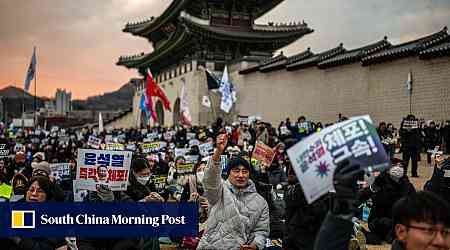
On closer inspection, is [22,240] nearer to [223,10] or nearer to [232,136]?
[232,136]

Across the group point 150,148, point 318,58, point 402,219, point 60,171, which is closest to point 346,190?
point 402,219

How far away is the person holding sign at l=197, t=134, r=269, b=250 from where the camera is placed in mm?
4207

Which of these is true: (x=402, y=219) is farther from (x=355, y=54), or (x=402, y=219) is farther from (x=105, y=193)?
(x=355, y=54)

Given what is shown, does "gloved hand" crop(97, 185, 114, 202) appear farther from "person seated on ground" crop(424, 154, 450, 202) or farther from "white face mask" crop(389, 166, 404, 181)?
"white face mask" crop(389, 166, 404, 181)

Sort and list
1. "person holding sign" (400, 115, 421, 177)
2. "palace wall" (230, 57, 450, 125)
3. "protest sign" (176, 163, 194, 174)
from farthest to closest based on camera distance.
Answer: "palace wall" (230, 57, 450, 125) → "person holding sign" (400, 115, 421, 177) → "protest sign" (176, 163, 194, 174)

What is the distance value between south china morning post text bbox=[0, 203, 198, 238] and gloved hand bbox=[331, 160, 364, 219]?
197 centimetres

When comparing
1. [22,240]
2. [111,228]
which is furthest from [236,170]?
[22,240]

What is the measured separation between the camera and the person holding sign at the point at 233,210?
13.8 feet

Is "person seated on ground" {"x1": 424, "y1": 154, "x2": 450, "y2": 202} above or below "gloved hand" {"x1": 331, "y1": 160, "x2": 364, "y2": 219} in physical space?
below

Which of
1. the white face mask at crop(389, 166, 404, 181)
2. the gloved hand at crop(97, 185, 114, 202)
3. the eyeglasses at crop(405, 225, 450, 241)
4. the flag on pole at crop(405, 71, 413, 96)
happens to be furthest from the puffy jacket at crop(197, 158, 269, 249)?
the flag on pole at crop(405, 71, 413, 96)

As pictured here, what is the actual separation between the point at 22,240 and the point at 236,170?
5.56ft

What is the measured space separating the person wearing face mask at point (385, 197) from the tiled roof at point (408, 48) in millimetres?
12019

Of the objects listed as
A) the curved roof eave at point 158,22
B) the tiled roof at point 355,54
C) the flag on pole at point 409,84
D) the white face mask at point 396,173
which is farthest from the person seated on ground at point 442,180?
the curved roof eave at point 158,22

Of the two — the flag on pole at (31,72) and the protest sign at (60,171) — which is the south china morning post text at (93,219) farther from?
the flag on pole at (31,72)
